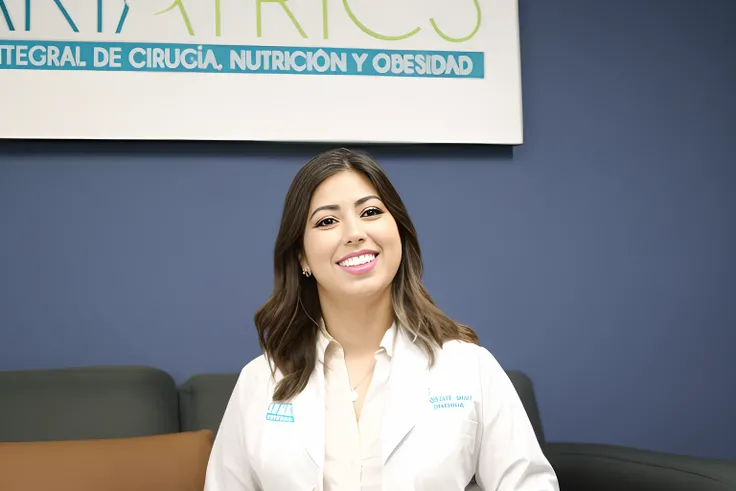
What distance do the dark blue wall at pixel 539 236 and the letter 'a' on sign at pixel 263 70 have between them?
0.09m

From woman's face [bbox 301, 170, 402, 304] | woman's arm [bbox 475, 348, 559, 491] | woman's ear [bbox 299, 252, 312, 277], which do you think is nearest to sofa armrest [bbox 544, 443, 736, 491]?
woman's arm [bbox 475, 348, 559, 491]

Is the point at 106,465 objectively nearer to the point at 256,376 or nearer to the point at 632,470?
the point at 256,376

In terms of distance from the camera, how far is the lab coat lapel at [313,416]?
1.72 m

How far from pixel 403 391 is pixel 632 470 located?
2.26 ft

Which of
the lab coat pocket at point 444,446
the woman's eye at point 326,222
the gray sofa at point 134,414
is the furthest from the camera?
the gray sofa at point 134,414

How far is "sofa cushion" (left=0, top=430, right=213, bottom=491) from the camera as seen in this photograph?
1.95 metres

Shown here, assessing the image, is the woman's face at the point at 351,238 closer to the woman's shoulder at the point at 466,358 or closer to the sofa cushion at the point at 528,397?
the woman's shoulder at the point at 466,358

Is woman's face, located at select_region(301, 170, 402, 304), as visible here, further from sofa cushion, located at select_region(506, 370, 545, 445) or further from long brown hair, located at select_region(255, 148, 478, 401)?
sofa cushion, located at select_region(506, 370, 545, 445)

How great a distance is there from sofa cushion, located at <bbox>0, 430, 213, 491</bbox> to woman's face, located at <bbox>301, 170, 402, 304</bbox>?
0.60 meters

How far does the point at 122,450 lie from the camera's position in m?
2.03

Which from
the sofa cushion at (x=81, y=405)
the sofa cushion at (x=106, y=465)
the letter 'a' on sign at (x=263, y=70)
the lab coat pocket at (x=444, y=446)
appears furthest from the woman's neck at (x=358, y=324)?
the letter 'a' on sign at (x=263, y=70)

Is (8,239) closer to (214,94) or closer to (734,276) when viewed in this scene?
(214,94)

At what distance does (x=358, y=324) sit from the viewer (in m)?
1.88

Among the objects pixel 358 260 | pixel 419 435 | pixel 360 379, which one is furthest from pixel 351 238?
pixel 419 435
